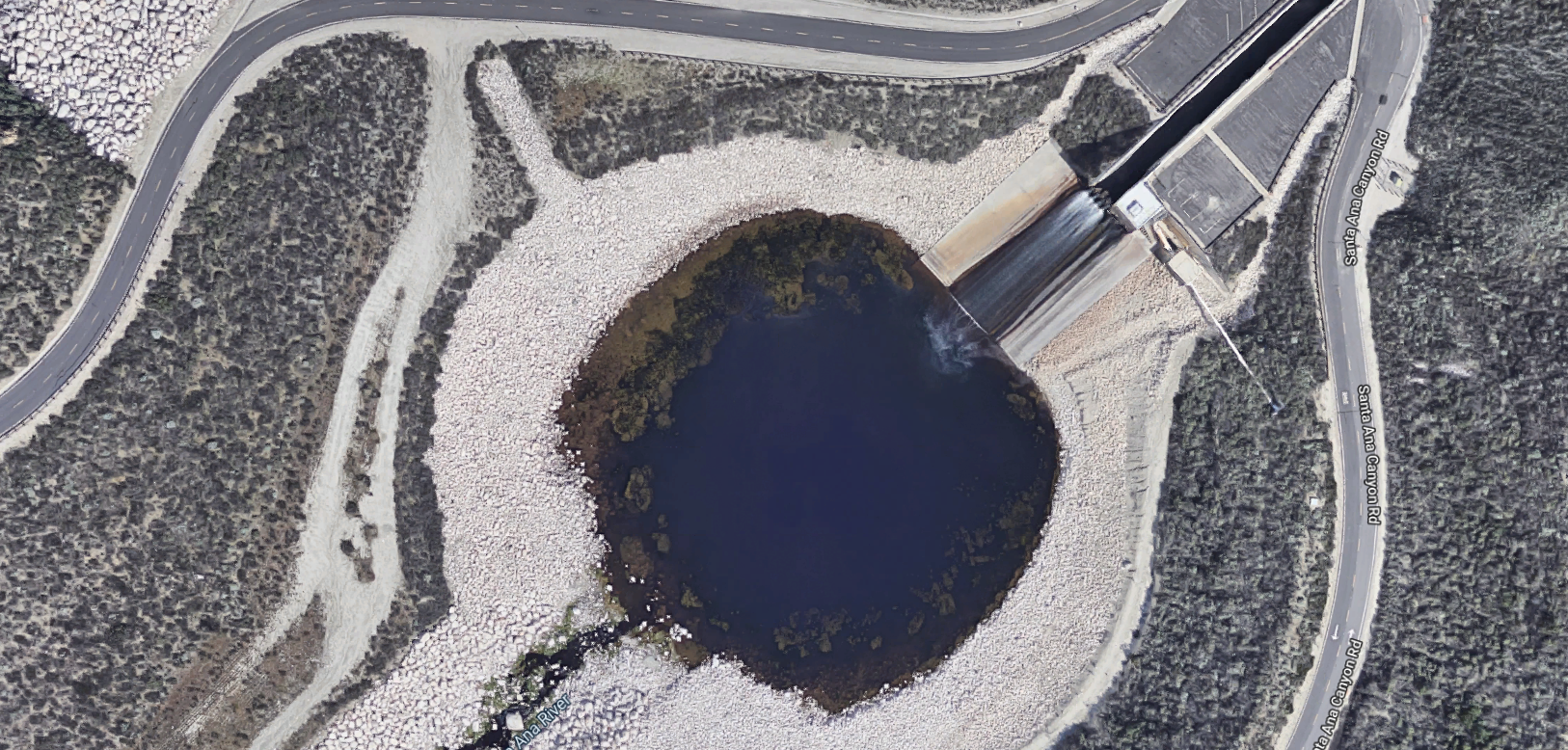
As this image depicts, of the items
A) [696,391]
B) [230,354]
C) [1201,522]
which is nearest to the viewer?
[230,354]

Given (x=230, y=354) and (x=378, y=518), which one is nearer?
(x=230, y=354)

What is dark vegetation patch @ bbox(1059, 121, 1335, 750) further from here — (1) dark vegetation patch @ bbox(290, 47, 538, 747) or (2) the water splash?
(1) dark vegetation patch @ bbox(290, 47, 538, 747)

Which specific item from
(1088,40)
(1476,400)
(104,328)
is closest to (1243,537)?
(1476,400)

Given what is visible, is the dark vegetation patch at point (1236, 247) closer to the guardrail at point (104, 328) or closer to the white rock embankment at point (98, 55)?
the guardrail at point (104, 328)

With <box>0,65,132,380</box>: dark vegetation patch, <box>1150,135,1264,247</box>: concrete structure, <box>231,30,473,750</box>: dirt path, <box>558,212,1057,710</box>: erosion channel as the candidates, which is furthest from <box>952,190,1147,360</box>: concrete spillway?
<box>0,65,132,380</box>: dark vegetation patch

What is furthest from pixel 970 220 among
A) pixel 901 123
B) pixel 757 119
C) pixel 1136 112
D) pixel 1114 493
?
pixel 1114 493

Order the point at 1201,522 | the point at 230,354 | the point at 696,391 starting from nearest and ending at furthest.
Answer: the point at 230,354, the point at 1201,522, the point at 696,391

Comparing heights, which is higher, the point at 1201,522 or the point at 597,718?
the point at 597,718

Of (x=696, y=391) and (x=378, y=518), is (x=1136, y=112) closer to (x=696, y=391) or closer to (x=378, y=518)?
(x=696, y=391)
